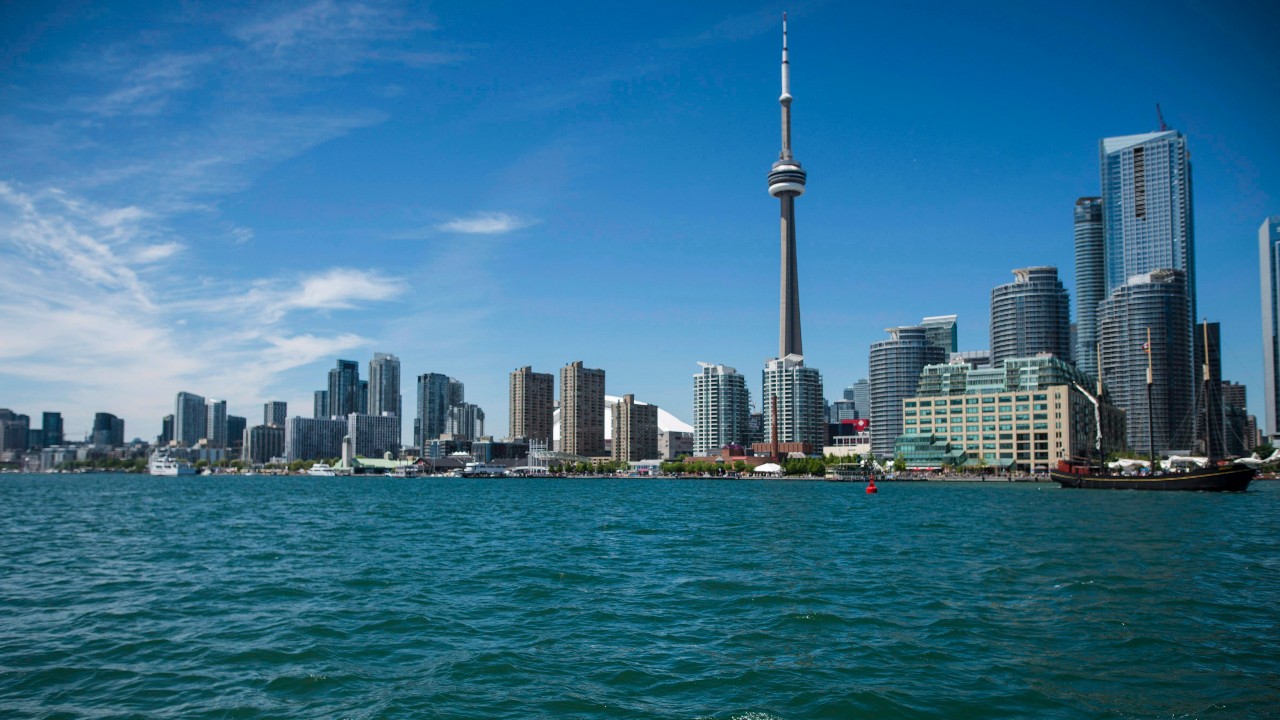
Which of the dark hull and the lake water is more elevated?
the lake water

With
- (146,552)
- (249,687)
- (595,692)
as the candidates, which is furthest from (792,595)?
(146,552)

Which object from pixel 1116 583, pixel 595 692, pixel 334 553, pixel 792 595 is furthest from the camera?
pixel 334 553

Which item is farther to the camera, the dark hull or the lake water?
the dark hull

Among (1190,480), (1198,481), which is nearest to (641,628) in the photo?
(1198,481)

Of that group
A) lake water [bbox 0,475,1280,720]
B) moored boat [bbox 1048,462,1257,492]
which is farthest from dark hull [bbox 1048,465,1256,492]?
lake water [bbox 0,475,1280,720]

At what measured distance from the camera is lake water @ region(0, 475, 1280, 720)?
17172 mm

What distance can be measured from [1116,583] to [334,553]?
34754 millimetres

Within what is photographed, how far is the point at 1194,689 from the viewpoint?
58.2 ft

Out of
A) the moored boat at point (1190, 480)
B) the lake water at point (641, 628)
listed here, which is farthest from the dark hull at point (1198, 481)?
the lake water at point (641, 628)

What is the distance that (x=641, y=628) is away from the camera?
2350 centimetres

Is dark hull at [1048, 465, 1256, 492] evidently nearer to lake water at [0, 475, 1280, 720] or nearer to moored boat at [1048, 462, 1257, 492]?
moored boat at [1048, 462, 1257, 492]

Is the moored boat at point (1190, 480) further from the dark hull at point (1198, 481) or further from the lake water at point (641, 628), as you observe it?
the lake water at point (641, 628)

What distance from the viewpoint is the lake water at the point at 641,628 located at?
1717 cm

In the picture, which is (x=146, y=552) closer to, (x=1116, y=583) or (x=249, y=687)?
(x=249, y=687)
